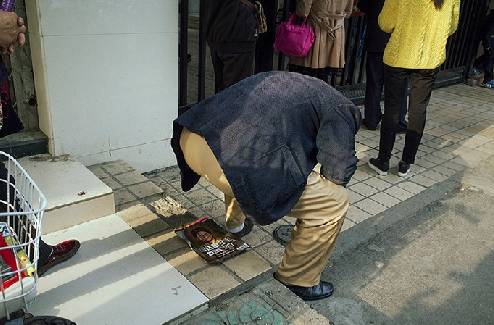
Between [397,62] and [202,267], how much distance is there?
2.86m

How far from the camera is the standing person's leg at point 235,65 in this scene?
4336mm

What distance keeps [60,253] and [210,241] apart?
0.95m

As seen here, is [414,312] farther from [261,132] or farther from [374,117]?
[374,117]

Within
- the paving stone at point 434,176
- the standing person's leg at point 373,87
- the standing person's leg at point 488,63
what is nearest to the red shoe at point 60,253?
the paving stone at point 434,176

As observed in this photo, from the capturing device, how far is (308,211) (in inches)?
103

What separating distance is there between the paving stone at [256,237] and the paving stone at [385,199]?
138 cm

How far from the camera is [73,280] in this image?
2.65m

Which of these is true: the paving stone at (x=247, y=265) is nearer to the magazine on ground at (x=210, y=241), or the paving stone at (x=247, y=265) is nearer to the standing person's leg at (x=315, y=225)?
the magazine on ground at (x=210, y=241)

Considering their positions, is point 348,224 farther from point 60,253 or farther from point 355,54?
point 355,54

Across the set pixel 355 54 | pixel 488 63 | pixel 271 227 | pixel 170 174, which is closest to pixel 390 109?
pixel 271 227

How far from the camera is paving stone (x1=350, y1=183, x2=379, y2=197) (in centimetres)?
445

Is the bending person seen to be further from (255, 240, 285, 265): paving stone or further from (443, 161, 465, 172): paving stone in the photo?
(443, 161, 465, 172): paving stone

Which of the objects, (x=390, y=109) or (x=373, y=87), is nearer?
(x=390, y=109)

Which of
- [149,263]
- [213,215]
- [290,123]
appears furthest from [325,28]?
[149,263]
